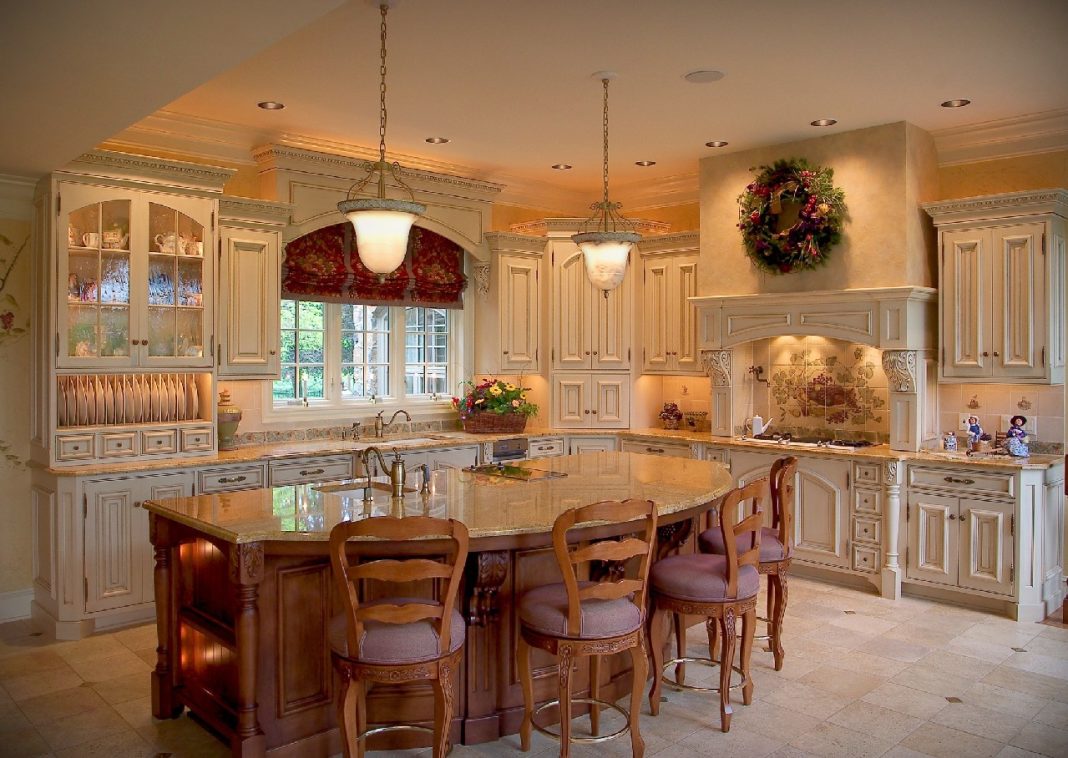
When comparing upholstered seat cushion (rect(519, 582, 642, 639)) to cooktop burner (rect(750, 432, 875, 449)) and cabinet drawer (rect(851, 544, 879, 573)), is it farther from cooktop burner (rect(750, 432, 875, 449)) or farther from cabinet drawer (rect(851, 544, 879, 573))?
cooktop burner (rect(750, 432, 875, 449))

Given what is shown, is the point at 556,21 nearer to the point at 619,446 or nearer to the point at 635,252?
the point at 635,252

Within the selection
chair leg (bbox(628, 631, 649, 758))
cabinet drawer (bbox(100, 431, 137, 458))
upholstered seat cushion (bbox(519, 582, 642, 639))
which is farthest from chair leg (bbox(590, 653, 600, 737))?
cabinet drawer (bbox(100, 431, 137, 458))

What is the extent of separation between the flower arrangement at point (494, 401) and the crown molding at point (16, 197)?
3.28 m

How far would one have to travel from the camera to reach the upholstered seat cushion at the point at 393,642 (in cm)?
288

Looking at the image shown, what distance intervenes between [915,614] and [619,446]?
104 inches

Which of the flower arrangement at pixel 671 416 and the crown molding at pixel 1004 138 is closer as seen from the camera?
the crown molding at pixel 1004 138

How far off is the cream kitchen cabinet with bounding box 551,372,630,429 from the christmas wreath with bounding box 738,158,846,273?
5.30 ft

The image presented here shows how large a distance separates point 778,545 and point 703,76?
251 cm

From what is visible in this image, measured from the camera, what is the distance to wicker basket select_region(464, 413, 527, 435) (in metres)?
6.87

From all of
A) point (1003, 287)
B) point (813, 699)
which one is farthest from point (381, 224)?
point (1003, 287)

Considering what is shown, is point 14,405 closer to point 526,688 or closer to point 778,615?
point 526,688

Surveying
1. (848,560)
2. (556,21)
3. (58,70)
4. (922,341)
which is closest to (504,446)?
(848,560)

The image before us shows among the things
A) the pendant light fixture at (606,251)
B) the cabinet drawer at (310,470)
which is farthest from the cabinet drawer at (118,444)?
the pendant light fixture at (606,251)

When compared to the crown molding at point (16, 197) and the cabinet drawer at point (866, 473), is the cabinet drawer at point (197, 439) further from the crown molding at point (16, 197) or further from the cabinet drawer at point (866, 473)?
the cabinet drawer at point (866, 473)
